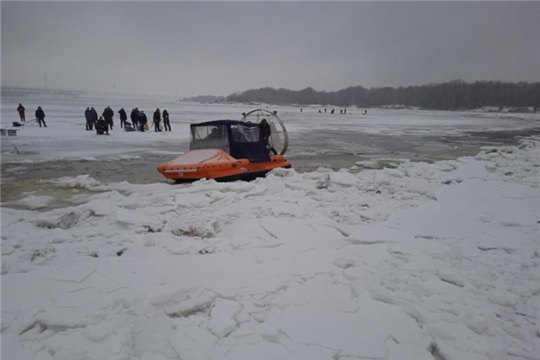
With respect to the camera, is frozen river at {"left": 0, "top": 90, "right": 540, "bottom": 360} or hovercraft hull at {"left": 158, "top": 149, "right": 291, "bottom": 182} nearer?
frozen river at {"left": 0, "top": 90, "right": 540, "bottom": 360}

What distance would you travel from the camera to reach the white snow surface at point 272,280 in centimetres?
260

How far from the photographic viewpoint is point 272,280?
3479 mm

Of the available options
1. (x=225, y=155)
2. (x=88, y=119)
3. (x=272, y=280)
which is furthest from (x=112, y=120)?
(x=272, y=280)

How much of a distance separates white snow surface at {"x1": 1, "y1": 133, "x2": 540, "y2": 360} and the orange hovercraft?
150cm

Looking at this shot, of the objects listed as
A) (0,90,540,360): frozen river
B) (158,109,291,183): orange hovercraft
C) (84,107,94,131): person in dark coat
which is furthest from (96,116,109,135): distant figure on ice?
(158,109,291,183): orange hovercraft

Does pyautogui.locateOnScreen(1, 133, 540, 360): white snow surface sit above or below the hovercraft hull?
below

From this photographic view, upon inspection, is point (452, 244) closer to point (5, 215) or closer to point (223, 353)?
point (223, 353)

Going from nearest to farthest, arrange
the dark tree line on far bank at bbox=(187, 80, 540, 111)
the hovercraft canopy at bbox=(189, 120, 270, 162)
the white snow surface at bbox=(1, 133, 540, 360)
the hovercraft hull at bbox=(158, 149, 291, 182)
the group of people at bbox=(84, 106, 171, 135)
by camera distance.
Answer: the white snow surface at bbox=(1, 133, 540, 360) < the hovercraft hull at bbox=(158, 149, 291, 182) < the hovercraft canopy at bbox=(189, 120, 270, 162) < the group of people at bbox=(84, 106, 171, 135) < the dark tree line on far bank at bbox=(187, 80, 540, 111)

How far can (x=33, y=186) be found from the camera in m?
7.91

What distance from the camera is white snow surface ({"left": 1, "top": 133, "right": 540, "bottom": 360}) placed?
2.60 metres

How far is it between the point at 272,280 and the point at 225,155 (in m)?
5.17

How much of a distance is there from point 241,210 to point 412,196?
3694mm

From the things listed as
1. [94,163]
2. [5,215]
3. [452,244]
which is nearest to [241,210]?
[452,244]

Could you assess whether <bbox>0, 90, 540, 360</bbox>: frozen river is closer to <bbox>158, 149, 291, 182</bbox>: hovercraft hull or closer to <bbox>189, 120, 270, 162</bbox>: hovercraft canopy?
<bbox>158, 149, 291, 182</bbox>: hovercraft hull
